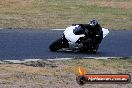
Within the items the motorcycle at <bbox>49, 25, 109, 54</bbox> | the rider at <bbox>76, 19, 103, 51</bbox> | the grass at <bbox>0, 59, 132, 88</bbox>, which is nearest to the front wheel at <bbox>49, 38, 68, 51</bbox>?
the motorcycle at <bbox>49, 25, 109, 54</bbox>

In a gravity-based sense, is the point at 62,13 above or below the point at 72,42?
below

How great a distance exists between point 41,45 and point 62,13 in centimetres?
1215

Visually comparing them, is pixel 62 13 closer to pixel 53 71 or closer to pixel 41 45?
pixel 41 45

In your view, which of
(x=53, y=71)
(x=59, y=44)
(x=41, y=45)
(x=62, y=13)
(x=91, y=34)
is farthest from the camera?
(x=62, y=13)

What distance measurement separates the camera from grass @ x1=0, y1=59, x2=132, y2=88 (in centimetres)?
1053

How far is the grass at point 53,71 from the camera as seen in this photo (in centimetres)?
1053

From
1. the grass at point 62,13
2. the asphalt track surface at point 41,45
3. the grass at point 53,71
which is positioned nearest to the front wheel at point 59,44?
the asphalt track surface at point 41,45

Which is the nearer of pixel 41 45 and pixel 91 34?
pixel 91 34

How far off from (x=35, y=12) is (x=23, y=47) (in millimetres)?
13360

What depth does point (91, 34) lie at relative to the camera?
16578 millimetres

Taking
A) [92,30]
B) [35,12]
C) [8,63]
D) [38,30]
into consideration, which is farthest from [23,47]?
[35,12]

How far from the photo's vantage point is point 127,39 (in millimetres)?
22219

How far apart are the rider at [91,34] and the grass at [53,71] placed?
1.27 metres

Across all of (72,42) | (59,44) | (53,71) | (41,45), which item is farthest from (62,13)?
(53,71)
